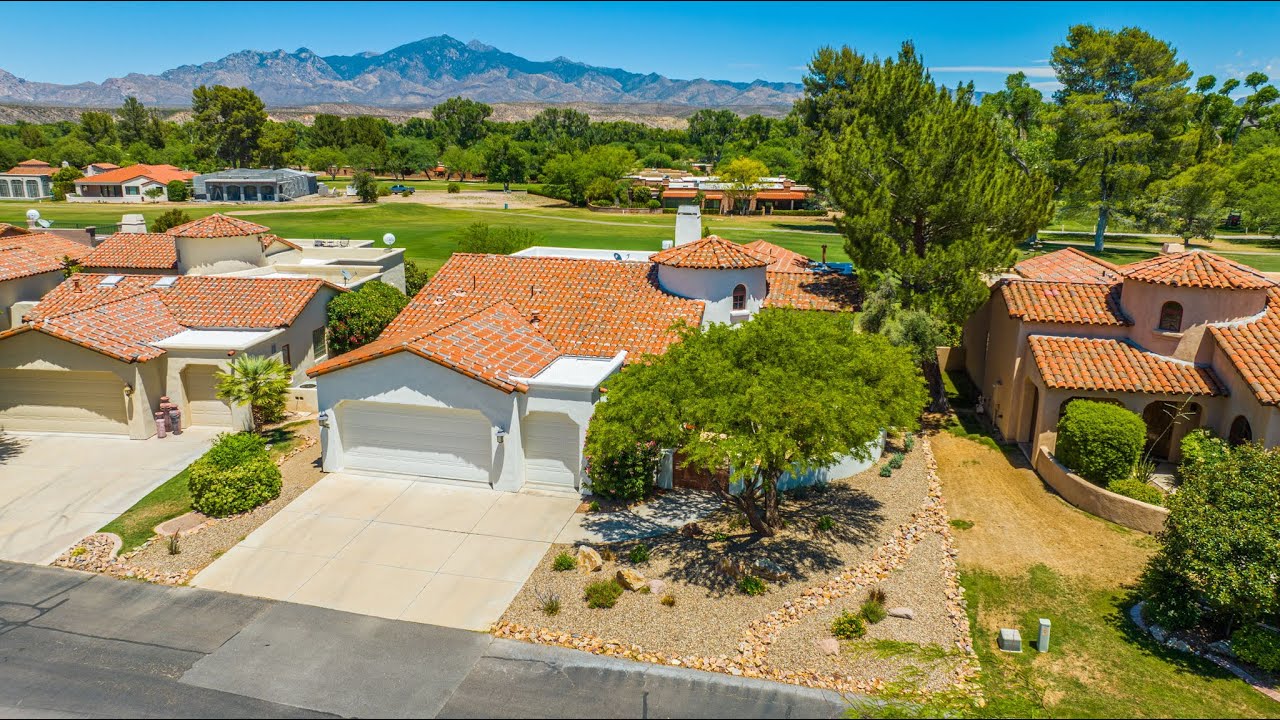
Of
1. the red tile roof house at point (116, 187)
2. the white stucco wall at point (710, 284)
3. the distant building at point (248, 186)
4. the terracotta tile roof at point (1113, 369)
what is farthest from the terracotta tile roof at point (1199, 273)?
the red tile roof house at point (116, 187)

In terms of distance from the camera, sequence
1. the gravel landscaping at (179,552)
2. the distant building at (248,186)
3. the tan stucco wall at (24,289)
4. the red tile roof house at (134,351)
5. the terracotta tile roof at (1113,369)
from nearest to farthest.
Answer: the gravel landscaping at (179,552), the terracotta tile roof at (1113,369), the red tile roof house at (134,351), the tan stucco wall at (24,289), the distant building at (248,186)

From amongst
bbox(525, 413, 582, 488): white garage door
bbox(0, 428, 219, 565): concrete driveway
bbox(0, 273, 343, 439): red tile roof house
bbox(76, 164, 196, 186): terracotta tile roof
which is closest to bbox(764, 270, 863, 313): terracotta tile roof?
bbox(525, 413, 582, 488): white garage door

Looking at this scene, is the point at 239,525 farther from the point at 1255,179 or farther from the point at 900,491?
the point at 1255,179

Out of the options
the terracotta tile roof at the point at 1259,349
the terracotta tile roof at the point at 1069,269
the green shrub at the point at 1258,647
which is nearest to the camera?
the green shrub at the point at 1258,647

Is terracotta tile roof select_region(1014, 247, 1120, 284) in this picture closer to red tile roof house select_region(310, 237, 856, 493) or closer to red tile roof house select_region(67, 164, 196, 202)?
red tile roof house select_region(310, 237, 856, 493)

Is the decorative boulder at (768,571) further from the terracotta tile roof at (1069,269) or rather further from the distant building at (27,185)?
the distant building at (27,185)
